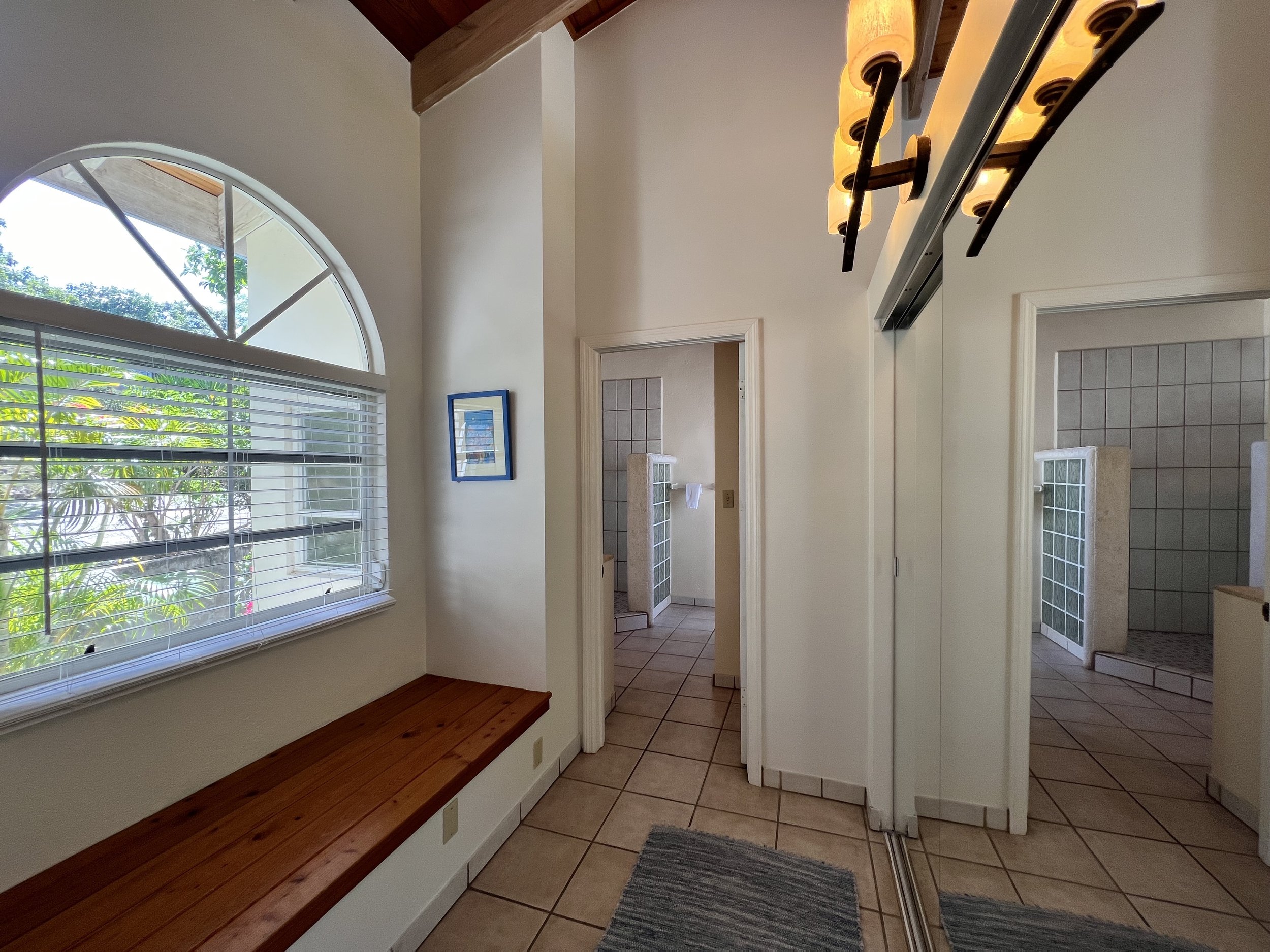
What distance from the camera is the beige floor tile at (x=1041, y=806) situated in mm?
884

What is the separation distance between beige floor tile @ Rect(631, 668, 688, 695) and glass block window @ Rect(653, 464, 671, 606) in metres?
1.17

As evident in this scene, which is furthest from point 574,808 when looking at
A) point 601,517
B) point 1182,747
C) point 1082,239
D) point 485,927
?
point 1082,239

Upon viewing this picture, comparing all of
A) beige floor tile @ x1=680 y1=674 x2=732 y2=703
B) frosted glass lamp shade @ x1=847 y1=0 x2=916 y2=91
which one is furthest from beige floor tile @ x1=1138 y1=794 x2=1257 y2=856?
beige floor tile @ x1=680 y1=674 x2=732 y2=703

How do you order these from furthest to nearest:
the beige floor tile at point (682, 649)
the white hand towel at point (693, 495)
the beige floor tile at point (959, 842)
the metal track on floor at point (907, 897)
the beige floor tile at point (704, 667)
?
the white hand towel at point (693, 495) < the beige floor tile at point (682, 649) < the beige floor tile at point (704, 667) < the metal track on floor at point (907, 897) < the beige floor tile at point (959, 842)

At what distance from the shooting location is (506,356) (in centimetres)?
225

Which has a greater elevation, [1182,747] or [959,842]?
[1182,747]

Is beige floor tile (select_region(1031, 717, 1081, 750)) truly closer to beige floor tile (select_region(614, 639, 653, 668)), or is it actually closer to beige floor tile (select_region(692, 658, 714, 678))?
beige floor tile (select_region(692, 658, 714, 678))

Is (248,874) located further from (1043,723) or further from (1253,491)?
(1253,491)

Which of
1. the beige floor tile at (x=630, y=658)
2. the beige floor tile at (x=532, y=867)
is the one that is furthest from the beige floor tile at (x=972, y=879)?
the beige floor tile at (x=630, y=658)

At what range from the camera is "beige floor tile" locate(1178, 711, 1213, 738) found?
577 millimetres

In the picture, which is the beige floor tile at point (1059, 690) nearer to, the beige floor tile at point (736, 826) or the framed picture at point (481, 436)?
the beige floor tile at point (736, 826)

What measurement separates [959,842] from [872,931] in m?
0.59

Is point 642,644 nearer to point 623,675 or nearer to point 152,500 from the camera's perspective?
point 623,675

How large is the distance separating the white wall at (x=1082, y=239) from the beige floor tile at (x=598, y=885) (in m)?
1.11
